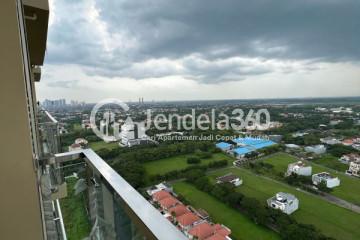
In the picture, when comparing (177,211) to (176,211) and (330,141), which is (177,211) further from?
(330,141)

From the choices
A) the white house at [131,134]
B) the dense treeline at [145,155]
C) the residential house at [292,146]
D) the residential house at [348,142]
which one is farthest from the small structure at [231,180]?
the residential house at [348,142]

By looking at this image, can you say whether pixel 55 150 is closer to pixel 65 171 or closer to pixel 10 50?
pixel 65 171

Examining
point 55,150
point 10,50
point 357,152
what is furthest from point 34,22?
point 357,152

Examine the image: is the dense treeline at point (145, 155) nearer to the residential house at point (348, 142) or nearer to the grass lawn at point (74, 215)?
the grass lawn at point (74, 215)

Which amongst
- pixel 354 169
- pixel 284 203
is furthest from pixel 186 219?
pixel 354 169

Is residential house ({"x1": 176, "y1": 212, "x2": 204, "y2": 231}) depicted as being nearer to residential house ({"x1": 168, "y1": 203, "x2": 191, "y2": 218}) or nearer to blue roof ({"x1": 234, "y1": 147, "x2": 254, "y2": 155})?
residential house ({"x1": 168, "y1": 203, "x2": 191, "y2": 218})
